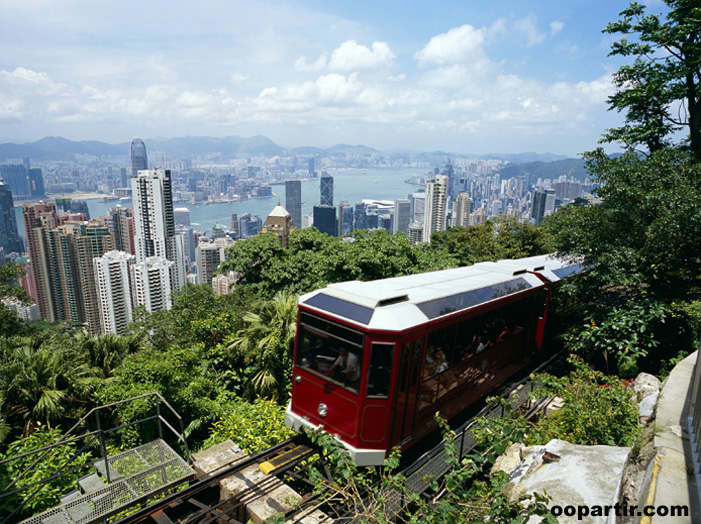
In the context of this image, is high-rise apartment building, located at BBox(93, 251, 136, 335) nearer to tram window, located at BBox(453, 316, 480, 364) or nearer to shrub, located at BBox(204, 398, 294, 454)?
shrub, located at BBox(204, 398, 294, 454)

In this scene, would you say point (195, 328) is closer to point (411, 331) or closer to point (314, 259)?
point (314, 259)

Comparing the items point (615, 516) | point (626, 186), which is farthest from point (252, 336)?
point (626, 186)

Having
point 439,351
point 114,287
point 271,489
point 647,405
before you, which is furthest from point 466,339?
point 114,287

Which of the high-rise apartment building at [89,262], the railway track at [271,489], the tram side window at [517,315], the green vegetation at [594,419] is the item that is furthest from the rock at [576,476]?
the high-rise apartment building at [89,262]

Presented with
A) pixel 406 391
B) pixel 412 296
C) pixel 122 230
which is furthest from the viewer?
pixel 122 230

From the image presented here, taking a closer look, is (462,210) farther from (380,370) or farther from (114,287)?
(380,370)

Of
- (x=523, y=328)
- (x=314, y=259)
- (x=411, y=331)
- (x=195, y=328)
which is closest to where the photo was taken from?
(x=411, y=331)
